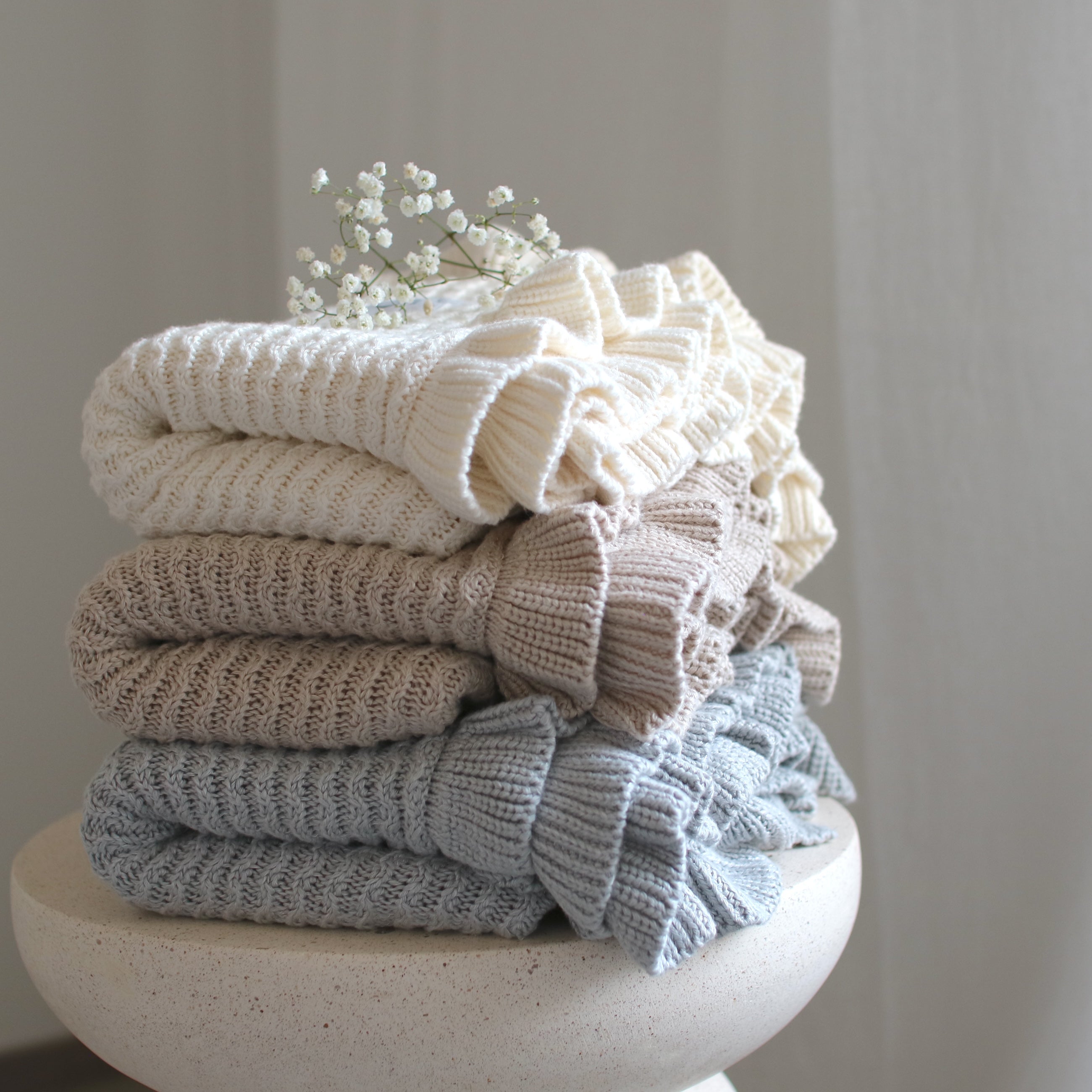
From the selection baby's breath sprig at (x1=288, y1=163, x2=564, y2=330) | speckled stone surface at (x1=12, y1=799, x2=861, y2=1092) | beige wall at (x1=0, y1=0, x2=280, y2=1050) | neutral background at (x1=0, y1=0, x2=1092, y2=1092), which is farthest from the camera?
beige wall at (x1=0, y1=0, x2=280, y2=1050)

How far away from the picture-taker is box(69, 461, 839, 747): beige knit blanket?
48 centimetres

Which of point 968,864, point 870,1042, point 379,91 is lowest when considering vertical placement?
point 870,1042

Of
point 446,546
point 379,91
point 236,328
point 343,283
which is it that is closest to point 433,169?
point 379,91

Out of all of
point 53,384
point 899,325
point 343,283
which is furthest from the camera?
point 53,384

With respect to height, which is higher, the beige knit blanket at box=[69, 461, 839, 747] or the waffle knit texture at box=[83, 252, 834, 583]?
the waffle knit texture at box=[83, 252, 834, 583]

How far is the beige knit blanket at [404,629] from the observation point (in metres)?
0.48

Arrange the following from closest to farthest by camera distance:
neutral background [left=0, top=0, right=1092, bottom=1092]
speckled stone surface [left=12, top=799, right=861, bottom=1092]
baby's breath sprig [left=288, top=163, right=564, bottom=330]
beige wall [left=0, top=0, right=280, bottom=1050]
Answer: speckled stone surface [left=12, top=799, right=861, bottom=1092]
baby's breath sprig [left=288, top=163, right=564, bottom=330]
neutral background [left=0, top=0, right=1092, bottom=1092]
beige wall [left=0, top=0, right=280, bottom=1050]

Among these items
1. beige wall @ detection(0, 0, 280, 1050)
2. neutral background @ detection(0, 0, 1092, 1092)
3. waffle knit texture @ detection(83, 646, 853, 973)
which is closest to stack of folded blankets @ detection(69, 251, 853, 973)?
waffle knit texture @ detection(83, 646, 853, 973)

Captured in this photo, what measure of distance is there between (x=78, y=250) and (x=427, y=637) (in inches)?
42.3

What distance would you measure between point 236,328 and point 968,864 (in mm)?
833

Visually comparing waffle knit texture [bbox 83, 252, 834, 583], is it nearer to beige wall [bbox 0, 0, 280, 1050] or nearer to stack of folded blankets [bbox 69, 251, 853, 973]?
stack of folded blankets [bbox 69, 251, 853, 973]

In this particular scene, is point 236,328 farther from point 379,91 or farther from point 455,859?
point 379,91

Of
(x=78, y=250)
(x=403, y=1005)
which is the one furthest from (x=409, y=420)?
(x=78, y=250)

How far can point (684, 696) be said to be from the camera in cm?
51
